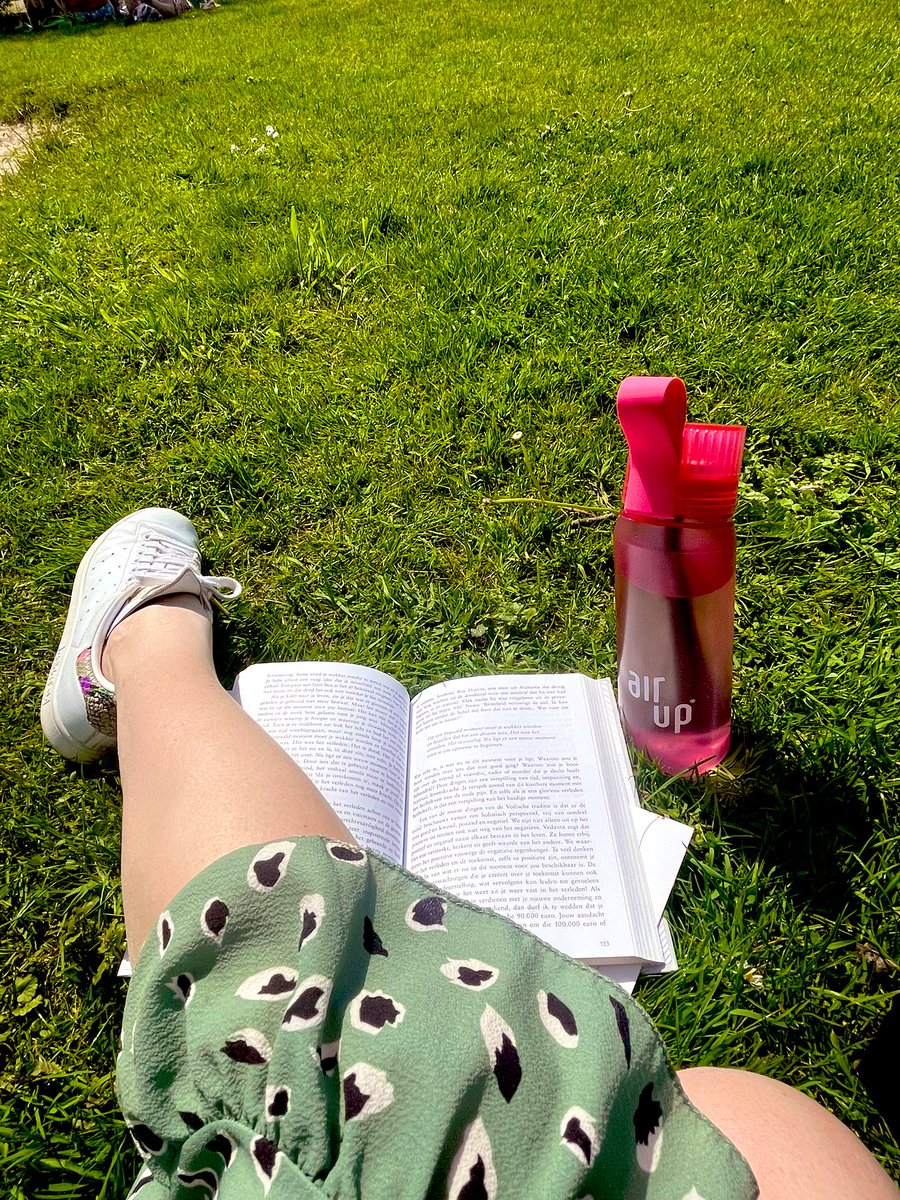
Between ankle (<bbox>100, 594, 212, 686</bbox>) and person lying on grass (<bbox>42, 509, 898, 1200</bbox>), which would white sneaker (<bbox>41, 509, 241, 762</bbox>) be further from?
person lying on grass (<bbox>42, 509, 898, 1200</bbox>)

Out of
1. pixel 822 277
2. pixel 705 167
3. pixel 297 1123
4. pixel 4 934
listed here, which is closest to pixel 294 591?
pixel 4 934

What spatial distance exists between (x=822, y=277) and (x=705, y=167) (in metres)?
1.06

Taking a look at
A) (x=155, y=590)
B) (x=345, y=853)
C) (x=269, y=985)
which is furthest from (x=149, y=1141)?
(x=155, y=590)

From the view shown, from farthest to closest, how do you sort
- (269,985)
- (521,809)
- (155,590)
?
(155,590) < (521,809) < (269,985)

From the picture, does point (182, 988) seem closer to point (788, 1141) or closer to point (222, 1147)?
point (222, 1147)

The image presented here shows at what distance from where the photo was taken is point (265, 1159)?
0.70 meters

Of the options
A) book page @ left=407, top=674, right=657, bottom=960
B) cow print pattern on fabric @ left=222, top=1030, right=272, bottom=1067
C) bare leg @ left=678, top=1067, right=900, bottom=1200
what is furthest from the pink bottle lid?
cow print pattern on fabric @ left=222, top=1030, right=272, bottom=1067

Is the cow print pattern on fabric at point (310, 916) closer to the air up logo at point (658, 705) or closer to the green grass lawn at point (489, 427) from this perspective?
the green grass lawn at point (489, 427)

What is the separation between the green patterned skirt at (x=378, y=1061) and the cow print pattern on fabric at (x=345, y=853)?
0.05 feet

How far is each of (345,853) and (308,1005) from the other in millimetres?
184

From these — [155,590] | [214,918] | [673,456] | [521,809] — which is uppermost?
[673,456]

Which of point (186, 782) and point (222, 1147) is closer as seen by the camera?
point (222, 1147)

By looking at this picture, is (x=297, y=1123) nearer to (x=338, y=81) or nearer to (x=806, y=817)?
(x=806, y=817)

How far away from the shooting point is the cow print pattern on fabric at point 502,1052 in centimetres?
72
